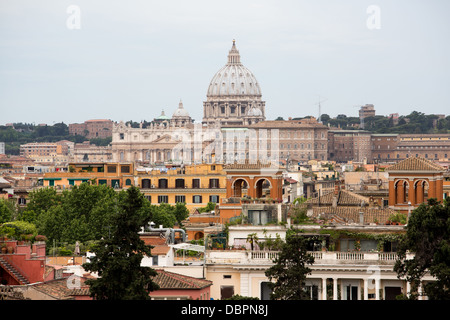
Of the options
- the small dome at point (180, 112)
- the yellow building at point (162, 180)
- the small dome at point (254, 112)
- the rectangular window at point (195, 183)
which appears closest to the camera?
the yellow building at point (162, 180)

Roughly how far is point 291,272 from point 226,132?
129949 millimetres

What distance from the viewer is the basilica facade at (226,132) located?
5433 inches

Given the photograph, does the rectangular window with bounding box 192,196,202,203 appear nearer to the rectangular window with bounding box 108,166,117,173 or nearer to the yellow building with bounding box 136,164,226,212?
the yellow building with bounding box 136,164,226,212

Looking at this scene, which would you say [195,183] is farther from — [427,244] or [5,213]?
[427,244]

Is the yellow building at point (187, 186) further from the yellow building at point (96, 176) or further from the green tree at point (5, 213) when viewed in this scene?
the green tree at point (5, 213)

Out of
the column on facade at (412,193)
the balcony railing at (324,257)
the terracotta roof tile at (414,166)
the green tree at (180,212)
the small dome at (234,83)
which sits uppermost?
the small dome at (234,83)

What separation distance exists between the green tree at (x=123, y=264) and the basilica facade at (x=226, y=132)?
10062cm

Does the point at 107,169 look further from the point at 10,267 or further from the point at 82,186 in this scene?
the point at 10,267

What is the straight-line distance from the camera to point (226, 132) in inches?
5733

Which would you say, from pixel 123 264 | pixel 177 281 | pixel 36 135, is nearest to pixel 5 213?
pixel 177 281

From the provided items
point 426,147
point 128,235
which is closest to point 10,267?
point 128,235

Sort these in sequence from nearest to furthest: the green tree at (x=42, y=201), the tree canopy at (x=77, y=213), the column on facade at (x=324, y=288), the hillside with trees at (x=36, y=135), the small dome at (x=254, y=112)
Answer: the column on facade at (x=324, y=288) → the tree canopy at (x=77, y=213) → the green tree at (x=42, y=201) → the hillside with trees at (x=36, y=135) → the small dome at (x=254, y=112)

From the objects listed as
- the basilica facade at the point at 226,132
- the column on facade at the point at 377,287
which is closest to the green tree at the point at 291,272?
the column on facade at the point at 377,287

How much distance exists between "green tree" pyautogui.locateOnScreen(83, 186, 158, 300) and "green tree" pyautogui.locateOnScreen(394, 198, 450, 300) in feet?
9.96
